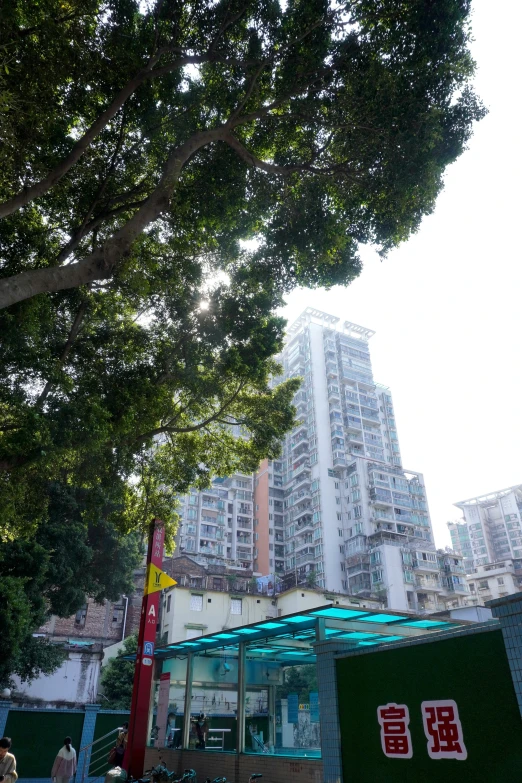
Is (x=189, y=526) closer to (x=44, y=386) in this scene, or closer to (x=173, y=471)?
(x=173, y=471)

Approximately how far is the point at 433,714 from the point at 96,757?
12779mm

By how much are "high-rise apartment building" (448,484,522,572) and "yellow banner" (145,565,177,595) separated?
271 feet

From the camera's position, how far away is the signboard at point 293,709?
13.8 m

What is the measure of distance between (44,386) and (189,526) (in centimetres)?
5004

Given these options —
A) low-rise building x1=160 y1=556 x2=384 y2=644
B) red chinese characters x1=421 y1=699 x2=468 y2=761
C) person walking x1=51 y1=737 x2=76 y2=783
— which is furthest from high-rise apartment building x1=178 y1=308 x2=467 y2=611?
red chinese characters x1=421 y1=699 x2=468 y2=761

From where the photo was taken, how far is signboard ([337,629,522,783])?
14.2 ft

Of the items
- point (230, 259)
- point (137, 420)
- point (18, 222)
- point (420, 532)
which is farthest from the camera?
point (420, 532)

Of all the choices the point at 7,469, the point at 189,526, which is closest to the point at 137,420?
the point at 7,469

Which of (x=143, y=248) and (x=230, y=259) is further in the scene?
(x=230, y=259)

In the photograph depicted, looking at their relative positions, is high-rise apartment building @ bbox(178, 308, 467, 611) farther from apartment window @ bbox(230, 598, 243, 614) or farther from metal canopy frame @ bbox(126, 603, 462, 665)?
metal canopy frame @ bbox(126, 603, 462, 665)

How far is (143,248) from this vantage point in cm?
1138

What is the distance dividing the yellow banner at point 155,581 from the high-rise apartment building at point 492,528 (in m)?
82.7

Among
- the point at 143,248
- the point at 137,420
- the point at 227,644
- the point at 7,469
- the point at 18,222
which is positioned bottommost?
the point at 227,644

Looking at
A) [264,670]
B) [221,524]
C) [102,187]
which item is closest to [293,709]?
[264,670]
